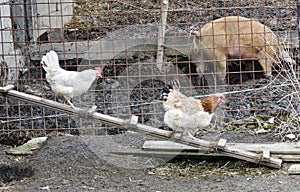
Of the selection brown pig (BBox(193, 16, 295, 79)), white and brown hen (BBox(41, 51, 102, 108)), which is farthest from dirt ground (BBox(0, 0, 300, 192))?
brown pig (BBox(193, 16, 295, 79))

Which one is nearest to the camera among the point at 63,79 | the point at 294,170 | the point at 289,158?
the point at 294,170

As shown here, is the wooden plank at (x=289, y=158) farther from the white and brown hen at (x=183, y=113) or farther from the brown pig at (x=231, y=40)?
the brown pig at (x=231, y=40)

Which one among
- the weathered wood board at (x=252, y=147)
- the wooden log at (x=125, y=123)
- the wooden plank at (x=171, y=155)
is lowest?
the wooden plank at (x=171, y=155)

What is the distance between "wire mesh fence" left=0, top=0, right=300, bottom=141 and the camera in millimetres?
5703

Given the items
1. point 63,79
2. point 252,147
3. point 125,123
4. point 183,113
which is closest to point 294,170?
point 252,147

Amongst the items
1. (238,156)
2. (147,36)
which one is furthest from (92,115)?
(147,36)

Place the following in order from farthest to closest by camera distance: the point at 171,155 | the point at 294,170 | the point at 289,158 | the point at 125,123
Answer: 1. the point at 171,155
2. the point at 289,158
3. the point at 125,123
4. the point at 294,170

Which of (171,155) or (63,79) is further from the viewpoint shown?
(63,79)

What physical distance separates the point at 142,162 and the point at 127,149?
1.02 feet

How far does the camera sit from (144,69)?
7242mm

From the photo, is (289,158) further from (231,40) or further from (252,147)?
(231,40)

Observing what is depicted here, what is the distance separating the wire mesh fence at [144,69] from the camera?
18.7 feet

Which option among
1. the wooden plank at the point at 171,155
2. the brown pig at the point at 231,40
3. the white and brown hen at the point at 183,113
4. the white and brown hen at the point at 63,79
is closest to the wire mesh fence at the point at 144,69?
the brown pig at the point at 231,40

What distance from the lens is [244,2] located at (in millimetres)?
9539
